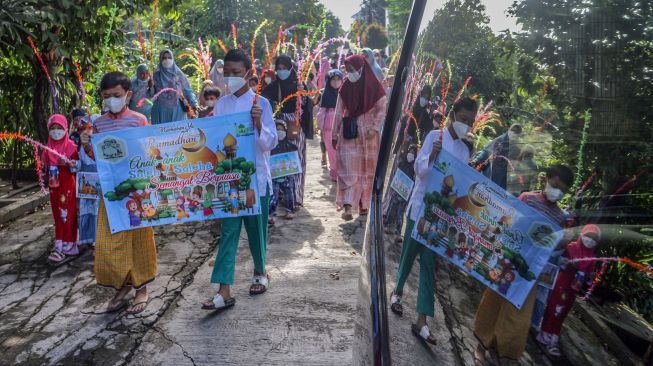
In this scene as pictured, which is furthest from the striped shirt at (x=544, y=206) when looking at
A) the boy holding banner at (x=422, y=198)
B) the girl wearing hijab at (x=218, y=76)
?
the girl wearing hijab at (x=218, y=76)

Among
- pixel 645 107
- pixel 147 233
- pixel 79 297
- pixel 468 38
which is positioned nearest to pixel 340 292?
pixel 147 233

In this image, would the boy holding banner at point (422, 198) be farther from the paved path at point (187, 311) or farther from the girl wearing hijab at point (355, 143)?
the girl wearing hijab at point (355, 143)

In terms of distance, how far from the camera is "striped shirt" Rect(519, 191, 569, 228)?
0.65 m

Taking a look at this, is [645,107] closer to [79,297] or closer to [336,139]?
[79,297]

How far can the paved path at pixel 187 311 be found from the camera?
11.1 feet

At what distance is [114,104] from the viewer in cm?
369

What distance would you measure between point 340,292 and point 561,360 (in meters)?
3.72

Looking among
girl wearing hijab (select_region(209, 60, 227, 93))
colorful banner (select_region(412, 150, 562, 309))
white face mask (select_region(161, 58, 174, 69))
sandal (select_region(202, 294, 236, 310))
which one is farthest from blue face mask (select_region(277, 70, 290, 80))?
colorful banner (select_region(412, 150, 562, 309))

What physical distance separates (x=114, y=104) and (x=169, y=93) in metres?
3.22

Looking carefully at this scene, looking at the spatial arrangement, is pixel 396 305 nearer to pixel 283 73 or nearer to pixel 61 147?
pixel 61 147

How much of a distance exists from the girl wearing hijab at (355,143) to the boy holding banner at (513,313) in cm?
530

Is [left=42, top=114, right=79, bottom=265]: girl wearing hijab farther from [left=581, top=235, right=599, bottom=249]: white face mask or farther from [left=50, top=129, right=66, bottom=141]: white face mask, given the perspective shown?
[left=581, top=235, right=599, bottom=249]: white face mask

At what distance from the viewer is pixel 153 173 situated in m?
3.42

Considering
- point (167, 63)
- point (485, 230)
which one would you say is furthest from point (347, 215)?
point (485, 230)
